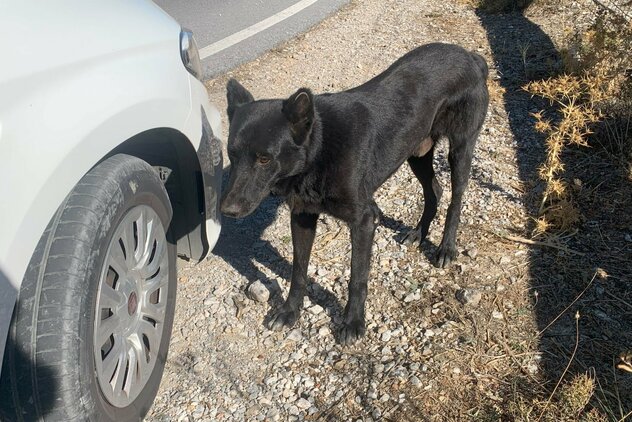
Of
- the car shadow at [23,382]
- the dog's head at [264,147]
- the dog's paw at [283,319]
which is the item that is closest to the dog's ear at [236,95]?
the dog's head at [264,147]

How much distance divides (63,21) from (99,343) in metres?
1.17

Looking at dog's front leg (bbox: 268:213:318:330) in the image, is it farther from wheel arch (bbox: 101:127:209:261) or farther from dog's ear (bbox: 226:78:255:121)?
dog's ear (bbox: 226:78:255:121)

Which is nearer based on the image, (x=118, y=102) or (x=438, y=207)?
(x=118, y=102)

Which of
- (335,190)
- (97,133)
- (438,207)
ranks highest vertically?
(97,133)

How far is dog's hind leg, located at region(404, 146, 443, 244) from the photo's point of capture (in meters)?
3.88

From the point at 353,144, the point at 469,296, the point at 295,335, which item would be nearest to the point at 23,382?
the point at 295,335

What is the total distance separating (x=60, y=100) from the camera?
77.3 inches

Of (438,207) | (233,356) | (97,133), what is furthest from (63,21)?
(438,207)

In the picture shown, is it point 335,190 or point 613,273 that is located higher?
point 335,190

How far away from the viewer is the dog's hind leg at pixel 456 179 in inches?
146

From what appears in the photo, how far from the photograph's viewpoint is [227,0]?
8.42 meters

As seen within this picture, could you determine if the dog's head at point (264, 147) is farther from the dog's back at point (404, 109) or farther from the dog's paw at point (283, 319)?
the dog's paw at point (283, 319)

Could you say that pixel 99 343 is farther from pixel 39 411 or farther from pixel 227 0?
pixel 227 0

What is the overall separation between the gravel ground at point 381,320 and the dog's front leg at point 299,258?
4.9 inches
